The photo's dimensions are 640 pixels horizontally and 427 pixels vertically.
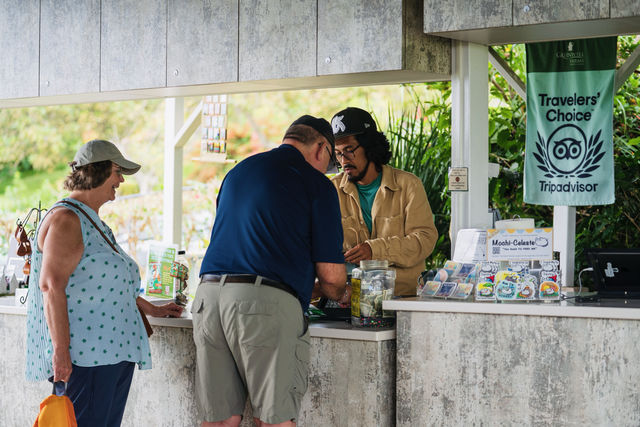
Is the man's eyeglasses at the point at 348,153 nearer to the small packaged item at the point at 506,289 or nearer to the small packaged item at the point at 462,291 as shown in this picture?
the small packaged item at the point at 462,291

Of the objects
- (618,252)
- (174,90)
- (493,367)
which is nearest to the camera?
(493,367)

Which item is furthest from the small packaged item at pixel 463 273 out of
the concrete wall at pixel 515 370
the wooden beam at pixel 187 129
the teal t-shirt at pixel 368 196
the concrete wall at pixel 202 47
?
the wooden beam at pixel 187 129

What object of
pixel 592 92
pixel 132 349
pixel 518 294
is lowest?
pixel 132 349

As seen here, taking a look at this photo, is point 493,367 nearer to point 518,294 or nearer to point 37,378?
point 518,294

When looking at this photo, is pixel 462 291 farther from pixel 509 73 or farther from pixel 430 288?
pixel 509 73

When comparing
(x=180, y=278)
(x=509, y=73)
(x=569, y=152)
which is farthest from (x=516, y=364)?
(x=509, y=73)

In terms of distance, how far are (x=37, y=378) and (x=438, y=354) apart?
148 centimetres

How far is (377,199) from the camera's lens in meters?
3.61

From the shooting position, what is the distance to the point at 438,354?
2992 mm

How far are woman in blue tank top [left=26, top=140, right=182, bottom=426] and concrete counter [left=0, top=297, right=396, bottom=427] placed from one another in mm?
349

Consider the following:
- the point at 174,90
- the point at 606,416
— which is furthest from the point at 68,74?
the point at 606,416

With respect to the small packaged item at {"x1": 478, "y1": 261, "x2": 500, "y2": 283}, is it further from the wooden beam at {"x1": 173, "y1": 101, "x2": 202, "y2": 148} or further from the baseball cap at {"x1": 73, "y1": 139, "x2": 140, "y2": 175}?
the wooden beam at {"x1": 173, "y1": 101, "x2": 202, "y2": 148}

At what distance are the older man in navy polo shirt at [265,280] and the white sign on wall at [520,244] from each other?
64cm

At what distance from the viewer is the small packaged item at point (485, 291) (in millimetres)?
3015
